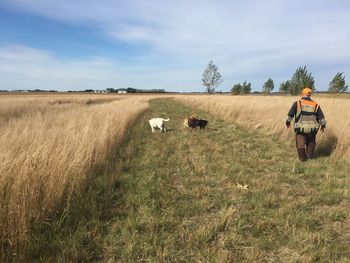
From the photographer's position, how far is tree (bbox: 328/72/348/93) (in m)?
60.9

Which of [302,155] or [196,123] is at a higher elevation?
[196,123]

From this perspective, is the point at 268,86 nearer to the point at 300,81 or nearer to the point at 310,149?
the point at 300,81

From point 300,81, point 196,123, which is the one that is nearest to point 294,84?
point 300,81

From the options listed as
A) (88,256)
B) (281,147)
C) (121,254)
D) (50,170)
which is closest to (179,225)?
(121,254)

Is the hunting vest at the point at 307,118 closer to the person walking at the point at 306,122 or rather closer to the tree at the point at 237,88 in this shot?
the person walking at the point at 306,122

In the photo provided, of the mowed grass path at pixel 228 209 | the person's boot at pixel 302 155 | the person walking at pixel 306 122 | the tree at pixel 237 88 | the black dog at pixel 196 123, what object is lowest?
the mowed grass path at pixel 228 209

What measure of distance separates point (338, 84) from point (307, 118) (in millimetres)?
63795

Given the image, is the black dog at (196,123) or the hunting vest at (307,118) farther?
the black dog at (196,123)

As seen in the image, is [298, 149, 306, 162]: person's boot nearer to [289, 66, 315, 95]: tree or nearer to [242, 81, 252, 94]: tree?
[289, 66, 315, 95]: tree

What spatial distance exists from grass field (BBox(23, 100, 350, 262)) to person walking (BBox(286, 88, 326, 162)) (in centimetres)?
37

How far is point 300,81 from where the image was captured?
6894 centimetres

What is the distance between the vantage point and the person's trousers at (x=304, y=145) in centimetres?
694

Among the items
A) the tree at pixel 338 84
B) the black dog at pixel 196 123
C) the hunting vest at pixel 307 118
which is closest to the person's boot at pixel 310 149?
the hunting vest at pixel 307 118

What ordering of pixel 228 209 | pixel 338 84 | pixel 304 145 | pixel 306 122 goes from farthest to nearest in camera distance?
pixel 338 84
pixel 304 145
pixel 306 122
pixel 228 209
